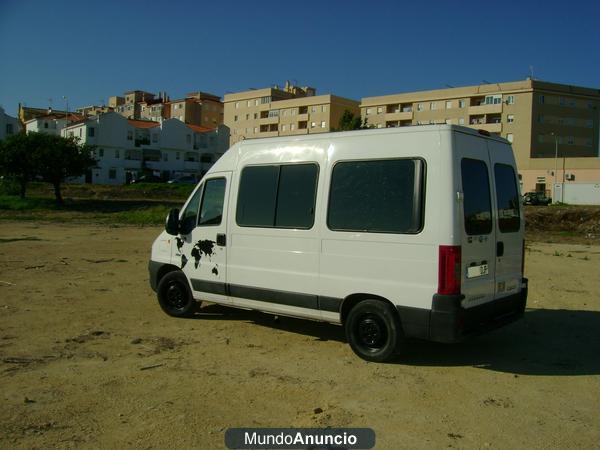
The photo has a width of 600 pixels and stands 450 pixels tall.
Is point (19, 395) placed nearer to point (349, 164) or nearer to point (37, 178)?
point (349, 164)

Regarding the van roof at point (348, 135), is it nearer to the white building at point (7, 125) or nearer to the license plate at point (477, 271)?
the license plate at point (477, 271)

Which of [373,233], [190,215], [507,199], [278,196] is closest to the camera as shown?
[373,233]

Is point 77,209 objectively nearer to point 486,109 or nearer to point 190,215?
point 190,215

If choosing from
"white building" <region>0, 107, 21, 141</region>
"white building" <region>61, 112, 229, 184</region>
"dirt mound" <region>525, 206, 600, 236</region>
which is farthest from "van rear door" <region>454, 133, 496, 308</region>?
"white building" <region>0, 107, 21, 141</region>

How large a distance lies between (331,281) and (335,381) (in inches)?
49.4

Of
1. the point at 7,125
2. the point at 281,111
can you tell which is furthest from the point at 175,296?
the point at 281,111

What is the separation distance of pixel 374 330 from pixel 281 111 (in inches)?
4178

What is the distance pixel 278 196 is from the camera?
275 inches

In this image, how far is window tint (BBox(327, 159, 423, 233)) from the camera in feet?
19.2

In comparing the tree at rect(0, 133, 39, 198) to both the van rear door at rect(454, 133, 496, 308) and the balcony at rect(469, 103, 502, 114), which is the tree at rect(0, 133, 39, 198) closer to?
the van rear door at rect(454, 133, 496, 308)

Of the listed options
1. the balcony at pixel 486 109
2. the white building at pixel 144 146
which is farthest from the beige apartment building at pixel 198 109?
the balcony at pixel 486 109

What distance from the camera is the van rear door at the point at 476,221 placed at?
576 centimetres

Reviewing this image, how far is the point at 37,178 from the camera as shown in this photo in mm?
45969

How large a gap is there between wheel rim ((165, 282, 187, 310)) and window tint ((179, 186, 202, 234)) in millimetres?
890
